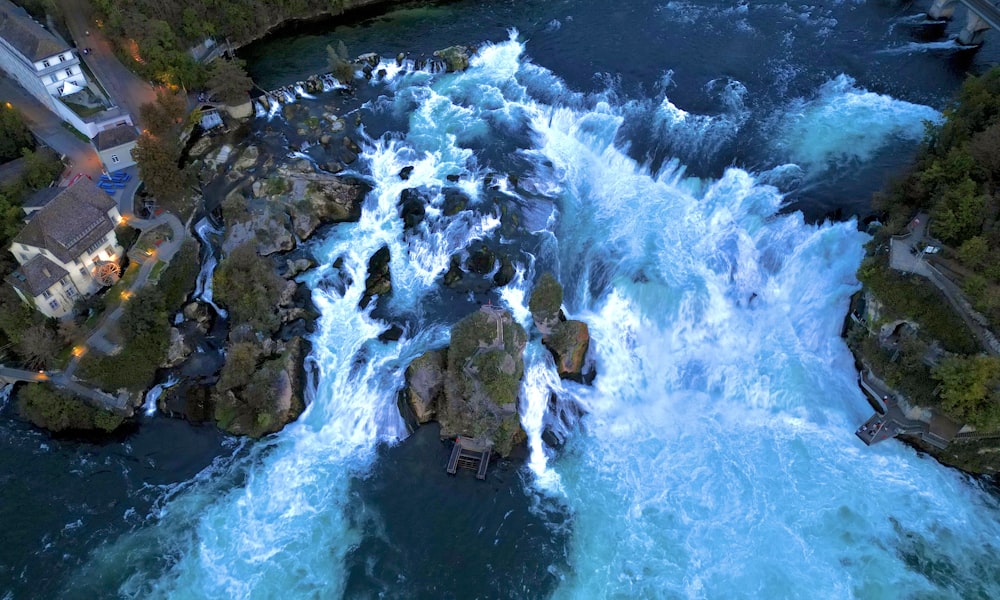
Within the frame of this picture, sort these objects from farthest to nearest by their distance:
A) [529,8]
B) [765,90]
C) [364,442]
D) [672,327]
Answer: [529,8] → [765,90] → [672,327] → [364,442]

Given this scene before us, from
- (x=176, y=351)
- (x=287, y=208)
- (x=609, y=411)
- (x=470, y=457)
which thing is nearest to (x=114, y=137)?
(x=287, y=208)

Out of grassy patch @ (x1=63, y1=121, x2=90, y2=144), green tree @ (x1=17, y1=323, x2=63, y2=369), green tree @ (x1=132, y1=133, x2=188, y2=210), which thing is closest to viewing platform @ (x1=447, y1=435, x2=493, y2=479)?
green tree @ (x1=17, y1=323, x2=63, y2=369)

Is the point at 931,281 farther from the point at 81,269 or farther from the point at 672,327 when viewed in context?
the point at 81,269

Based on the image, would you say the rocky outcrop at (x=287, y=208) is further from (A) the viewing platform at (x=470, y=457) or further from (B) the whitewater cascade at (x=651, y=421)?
(A) the viewing platform at (x=470, y=457)

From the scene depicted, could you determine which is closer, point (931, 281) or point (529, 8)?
point (931, 281)

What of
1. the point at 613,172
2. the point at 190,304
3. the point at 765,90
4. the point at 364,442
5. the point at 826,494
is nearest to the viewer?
the point at 826,494

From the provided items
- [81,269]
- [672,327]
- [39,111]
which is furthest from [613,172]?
[39,111]

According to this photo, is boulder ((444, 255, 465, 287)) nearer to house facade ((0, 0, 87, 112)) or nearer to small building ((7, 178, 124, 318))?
small building ((7, 178, 124, 318))
